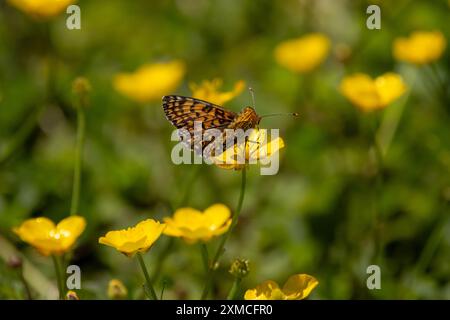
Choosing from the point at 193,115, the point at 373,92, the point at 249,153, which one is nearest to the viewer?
the point at 249,153

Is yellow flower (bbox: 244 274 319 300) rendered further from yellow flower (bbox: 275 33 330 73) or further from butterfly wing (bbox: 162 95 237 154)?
yellow flower (bbox: 275 33 330 73)

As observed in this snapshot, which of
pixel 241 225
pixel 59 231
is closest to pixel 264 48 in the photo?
pixel 241 225

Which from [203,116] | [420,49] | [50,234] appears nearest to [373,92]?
[420,49]

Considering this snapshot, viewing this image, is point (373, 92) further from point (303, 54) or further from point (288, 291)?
point (288, 291)

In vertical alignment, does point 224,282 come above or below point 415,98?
below

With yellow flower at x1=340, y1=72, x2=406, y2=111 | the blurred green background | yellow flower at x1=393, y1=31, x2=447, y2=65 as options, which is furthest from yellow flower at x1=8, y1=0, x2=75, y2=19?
yellow flower at x1=393, y1=31, x2=447, y2=65

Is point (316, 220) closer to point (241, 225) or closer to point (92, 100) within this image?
point (241, 225)
